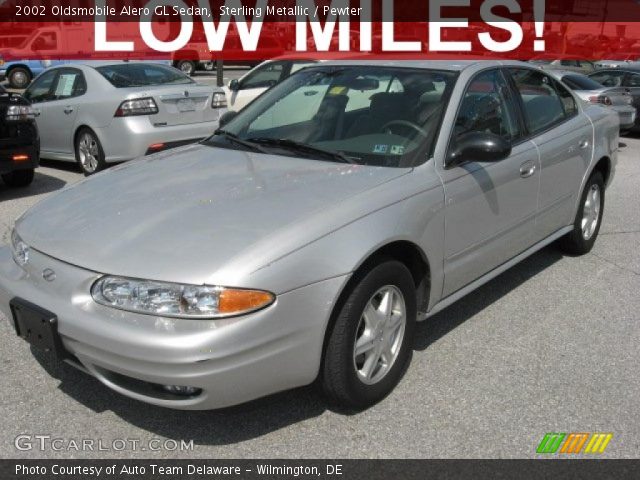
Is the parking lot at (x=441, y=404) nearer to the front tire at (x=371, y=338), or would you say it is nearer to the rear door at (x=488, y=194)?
the front tire at (x=371, y=338)

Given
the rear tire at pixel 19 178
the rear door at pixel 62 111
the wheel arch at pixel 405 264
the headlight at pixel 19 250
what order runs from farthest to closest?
the rear door at pixel 62 111 < the rear tire at pixel 19 178 < the headlight at pixel 19 250 < the wheel arch at pixel 405 264

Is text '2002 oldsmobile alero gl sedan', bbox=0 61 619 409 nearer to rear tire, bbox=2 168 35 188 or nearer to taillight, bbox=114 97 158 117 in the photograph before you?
taillight, bbox=114 97 158 117

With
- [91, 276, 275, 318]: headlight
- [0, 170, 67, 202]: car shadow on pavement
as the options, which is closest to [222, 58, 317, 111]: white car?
[0, 170, 67, 202]: car shadow on pavement

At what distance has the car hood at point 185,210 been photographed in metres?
2.71

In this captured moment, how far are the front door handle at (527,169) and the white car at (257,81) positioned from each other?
7.56 meters

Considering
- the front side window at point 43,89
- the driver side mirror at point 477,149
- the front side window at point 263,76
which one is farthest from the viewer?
the front side window at point 263,76

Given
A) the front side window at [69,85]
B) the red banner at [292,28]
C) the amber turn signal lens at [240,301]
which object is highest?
the red banner at [292,28]

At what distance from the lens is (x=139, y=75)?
349 inches

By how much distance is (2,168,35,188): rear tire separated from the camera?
7913mm

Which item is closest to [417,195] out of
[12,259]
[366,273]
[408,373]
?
[366,273]

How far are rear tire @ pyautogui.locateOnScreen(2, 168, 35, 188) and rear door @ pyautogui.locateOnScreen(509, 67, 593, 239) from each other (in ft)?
19.0

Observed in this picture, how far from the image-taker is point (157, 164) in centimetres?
391

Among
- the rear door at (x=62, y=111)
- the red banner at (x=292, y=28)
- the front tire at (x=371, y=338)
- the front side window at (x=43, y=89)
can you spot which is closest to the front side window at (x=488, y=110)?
the front tire at (x=371, y=338)

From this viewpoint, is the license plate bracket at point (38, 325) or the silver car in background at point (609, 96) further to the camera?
the silver car in background at point (609, 96)
